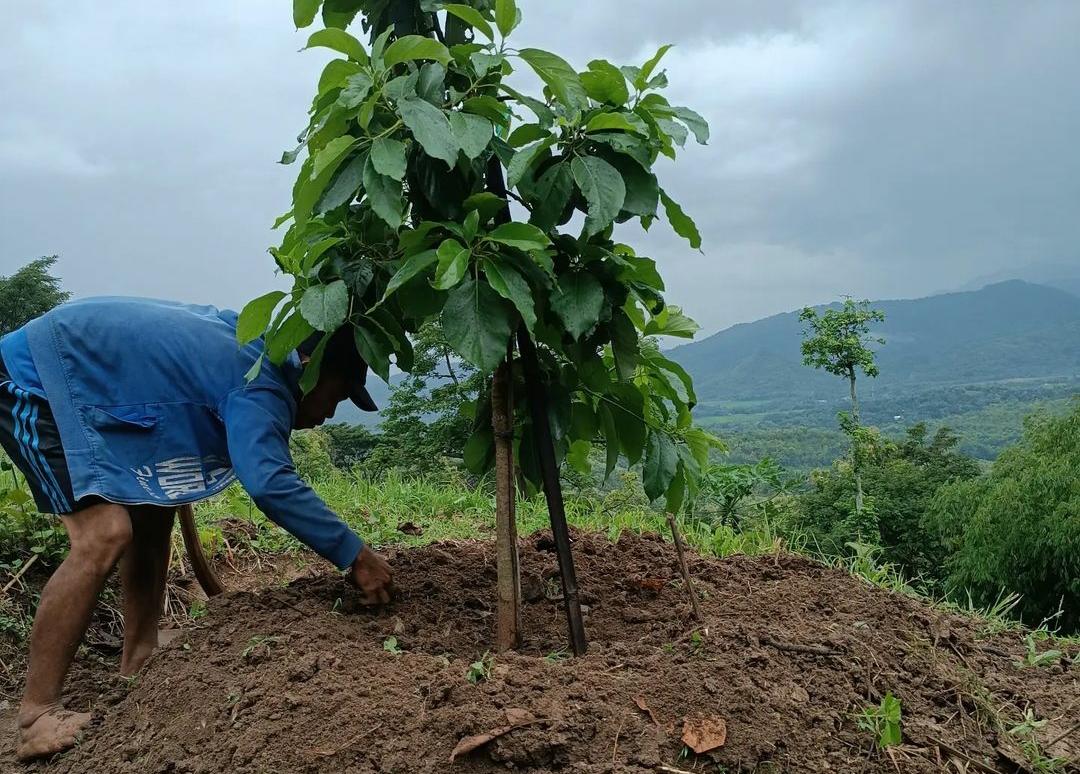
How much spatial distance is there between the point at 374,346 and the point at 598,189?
0.78 meters

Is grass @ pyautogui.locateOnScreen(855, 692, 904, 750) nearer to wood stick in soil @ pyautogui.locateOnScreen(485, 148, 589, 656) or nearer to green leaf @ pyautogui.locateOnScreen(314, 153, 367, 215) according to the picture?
wood stick in soil @ pyautogui.locateOnScreen(485, 148, 589, 656)

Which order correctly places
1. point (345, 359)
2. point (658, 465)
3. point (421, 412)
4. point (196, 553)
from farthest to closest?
point (421, 412)
point (196, 553)
point (345, 359)
point (658, 465)

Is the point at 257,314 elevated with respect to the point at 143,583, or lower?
elevated

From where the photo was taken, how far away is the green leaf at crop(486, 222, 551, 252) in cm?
198

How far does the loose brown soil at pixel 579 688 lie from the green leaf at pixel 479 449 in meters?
0.51

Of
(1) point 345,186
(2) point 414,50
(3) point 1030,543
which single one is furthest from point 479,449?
(3) point 1030,543

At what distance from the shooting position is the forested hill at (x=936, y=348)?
6288 centimetres

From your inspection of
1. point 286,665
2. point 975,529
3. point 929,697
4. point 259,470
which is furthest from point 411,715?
point 975,529

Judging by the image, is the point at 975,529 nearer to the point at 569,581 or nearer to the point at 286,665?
the point at 569,581

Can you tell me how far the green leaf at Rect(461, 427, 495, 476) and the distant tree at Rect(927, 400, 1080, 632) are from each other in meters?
5.72

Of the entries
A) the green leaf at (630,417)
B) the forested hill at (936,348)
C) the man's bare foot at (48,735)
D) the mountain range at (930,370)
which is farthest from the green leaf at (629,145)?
the forested hill at (936,348)

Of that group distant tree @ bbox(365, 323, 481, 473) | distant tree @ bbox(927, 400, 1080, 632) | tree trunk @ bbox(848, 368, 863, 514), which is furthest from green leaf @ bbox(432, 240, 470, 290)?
distant tree @ bbox(365, 323, 481, 473)

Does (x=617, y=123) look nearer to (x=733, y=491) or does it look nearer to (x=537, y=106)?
(x=537, y=106)

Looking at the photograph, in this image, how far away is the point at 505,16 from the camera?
6.69 feet
